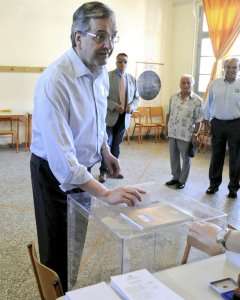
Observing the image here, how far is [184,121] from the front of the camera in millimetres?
4270

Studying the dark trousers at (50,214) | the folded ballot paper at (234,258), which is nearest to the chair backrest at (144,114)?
the dark trousers at (50,214)

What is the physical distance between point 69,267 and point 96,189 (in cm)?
55

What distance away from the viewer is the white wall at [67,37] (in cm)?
615

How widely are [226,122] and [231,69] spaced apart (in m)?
0.61

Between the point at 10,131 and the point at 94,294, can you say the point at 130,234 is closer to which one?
the point at 94,294

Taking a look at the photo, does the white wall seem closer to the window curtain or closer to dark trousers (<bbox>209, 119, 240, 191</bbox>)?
the window curtain

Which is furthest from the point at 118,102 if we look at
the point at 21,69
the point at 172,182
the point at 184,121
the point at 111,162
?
the point at 111,162

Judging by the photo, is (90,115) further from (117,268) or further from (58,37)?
(58,37)

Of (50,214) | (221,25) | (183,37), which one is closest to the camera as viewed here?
(50,214)

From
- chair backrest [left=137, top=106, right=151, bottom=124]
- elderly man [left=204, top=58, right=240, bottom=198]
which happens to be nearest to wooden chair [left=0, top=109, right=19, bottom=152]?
chair backrest [left=137, top=106, right=151, bottom=124]

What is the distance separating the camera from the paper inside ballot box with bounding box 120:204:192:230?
1.21 m

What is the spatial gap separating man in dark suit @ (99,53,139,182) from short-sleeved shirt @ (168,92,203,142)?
0.71 metres

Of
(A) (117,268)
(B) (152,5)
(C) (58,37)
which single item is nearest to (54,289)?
(A) (117,268)

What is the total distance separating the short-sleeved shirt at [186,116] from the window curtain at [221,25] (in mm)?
2708
